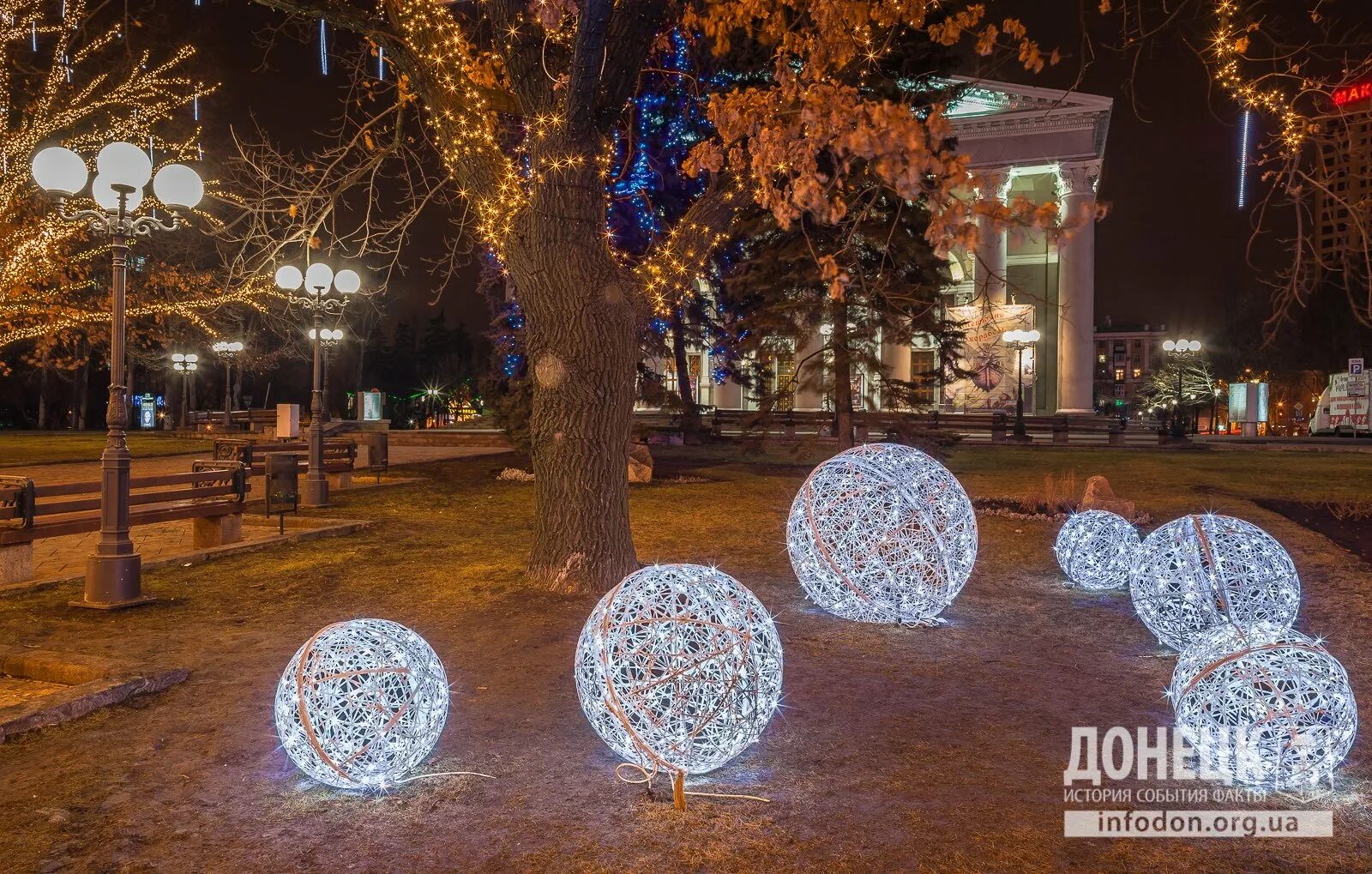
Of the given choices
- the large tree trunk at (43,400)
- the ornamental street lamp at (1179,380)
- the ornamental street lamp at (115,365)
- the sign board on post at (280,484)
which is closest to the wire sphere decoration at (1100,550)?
the ornamental street lamp at (115,365)

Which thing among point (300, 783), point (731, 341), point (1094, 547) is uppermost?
Answer: point (731, 341)

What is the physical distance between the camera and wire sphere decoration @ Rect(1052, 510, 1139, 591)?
9312mm

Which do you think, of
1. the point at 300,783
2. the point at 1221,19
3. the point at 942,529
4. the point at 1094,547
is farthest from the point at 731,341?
the point at 300,783

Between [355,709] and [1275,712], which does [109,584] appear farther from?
[1275,712]

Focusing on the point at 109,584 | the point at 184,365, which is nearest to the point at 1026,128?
the point at 184,365

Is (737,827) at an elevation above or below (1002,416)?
below

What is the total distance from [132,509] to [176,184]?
398 cm

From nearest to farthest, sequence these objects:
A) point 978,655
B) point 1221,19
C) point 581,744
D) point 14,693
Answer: point 581,744, point 1221,19, point 14,693, point 978,655

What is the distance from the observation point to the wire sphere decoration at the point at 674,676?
4215mm

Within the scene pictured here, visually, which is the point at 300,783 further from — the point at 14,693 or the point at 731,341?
the point at 731,341

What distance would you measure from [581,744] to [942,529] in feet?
12.1

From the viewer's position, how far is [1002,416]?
125 feet

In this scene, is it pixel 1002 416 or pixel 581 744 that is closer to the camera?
pixel 581 744

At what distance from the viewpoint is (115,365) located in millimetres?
8188
